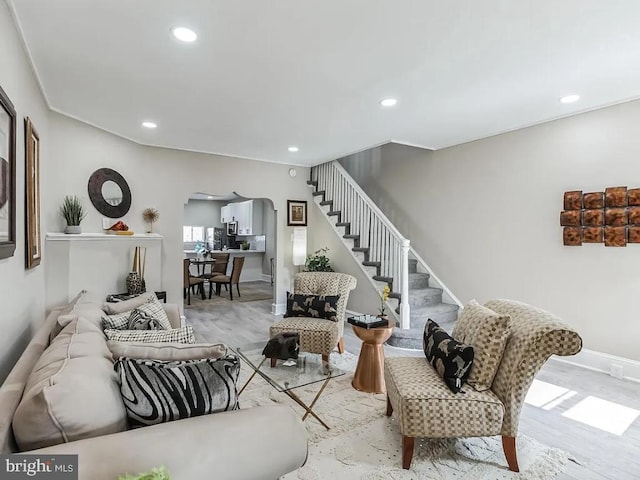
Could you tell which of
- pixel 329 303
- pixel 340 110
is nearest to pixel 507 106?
pixel 340 110

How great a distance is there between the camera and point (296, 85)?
2990 mm

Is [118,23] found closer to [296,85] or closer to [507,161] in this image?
[296,85]

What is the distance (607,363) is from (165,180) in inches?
220

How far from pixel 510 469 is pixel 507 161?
3380 mm

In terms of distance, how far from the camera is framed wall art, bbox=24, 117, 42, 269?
2.52 metres

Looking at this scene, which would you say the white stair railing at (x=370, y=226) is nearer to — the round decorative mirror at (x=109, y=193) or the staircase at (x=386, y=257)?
the staircase at (x=386, y=257)

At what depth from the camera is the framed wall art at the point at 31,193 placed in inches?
99.0

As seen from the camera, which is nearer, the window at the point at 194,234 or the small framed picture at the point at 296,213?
the small framed picture at the point at 296,213

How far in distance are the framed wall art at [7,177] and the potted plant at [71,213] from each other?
→ 2.07m

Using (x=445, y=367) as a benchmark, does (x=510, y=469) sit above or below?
below

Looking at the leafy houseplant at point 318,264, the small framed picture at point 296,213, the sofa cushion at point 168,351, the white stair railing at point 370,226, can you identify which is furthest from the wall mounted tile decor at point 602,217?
the small framed picture at point 296,213

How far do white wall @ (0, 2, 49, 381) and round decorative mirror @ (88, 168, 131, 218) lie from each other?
134 centimetres

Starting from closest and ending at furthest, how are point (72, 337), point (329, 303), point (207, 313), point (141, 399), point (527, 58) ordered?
point (141, 399) → point (72, 337) → point (527, 58) → point (329, 303) → point (207, 313)

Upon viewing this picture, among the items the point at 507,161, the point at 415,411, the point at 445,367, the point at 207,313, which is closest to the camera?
the point at 415,411
